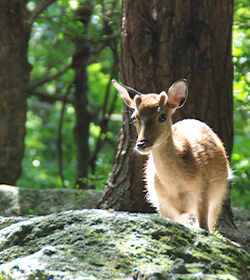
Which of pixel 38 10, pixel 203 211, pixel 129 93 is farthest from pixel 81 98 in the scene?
pixel 203 211

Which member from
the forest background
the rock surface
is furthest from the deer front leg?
the forest background

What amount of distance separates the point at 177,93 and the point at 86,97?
6299mm

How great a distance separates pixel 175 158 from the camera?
15.5ft

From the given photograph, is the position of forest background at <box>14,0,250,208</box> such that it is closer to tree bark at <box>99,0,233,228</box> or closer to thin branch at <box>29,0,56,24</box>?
thin branch at <box>29,0,56,24</box>

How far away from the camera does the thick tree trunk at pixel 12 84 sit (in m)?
7.85

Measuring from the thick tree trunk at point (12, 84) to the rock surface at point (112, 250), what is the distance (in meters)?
4.05

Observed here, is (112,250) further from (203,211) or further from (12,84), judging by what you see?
(12,84)

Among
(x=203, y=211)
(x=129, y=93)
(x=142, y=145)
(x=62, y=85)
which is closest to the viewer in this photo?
(x=142, y=145)

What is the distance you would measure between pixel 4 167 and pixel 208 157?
410 cm

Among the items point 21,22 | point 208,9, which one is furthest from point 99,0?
point 208,9

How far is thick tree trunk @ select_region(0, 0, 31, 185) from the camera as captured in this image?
25.7 ft

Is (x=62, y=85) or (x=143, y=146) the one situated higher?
(x=62, y=85)

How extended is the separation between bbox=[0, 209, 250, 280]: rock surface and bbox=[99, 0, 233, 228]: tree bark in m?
2.19

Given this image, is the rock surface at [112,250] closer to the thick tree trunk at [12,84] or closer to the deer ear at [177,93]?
the deer ear at [177,93]
